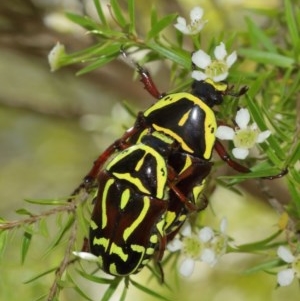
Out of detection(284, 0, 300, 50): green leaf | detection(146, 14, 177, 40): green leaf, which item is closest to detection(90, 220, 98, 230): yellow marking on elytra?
detection(146, 14, 177, 40): green leaf

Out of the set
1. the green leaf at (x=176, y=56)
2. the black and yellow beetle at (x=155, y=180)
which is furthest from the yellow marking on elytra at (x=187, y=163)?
the green leaf at (x=176, y=56)

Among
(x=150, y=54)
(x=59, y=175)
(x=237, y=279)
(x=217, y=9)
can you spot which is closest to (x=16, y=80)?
(x=59, y=175)

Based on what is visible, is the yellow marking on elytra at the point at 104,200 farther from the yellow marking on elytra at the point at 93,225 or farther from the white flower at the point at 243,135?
the white flower at the point at 243,135

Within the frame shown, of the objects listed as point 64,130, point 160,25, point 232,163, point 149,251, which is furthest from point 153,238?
point 64,130

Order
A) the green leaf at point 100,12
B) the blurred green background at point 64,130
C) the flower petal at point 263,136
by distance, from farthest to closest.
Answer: the blurred green background at point 64,130 → the green leaf at point 100,12 → the flower petal at point 263,136

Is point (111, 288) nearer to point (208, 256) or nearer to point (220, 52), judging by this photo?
point (208, 256)

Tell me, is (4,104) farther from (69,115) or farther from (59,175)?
(59,175)
